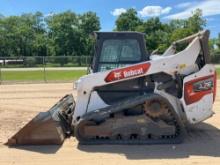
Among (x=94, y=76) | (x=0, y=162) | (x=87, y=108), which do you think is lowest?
(x=0, y=162)

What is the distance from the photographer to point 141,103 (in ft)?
26.1

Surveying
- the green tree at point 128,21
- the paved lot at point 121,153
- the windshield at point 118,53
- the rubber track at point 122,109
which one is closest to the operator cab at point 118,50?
the windshield at point 118,53

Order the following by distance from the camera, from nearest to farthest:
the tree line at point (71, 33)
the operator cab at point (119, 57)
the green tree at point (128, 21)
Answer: the operator cab at point (119, 57) → the tree line at point (71, 33) → the green tree at point (128, 21)

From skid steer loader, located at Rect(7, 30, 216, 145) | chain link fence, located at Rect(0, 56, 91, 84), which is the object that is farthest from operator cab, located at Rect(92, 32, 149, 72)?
chain link fence, located at Rect(0, 56, 91, 84)

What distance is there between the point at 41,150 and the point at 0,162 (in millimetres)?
915

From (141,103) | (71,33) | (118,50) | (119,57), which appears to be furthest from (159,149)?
(71,33)

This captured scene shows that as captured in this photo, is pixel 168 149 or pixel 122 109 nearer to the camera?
pixel 168 149

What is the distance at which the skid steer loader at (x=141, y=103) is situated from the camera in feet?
26.1

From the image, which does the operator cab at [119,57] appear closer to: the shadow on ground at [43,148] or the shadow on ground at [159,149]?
the shadow on ground at [159,149]

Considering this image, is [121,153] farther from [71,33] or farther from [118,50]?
[71,33]

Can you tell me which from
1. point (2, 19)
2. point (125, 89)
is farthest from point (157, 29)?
point (125, 89)

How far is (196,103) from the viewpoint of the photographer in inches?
318

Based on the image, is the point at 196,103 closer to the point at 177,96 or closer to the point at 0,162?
A: the point at 177,96

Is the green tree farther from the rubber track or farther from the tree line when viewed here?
the rubber track
